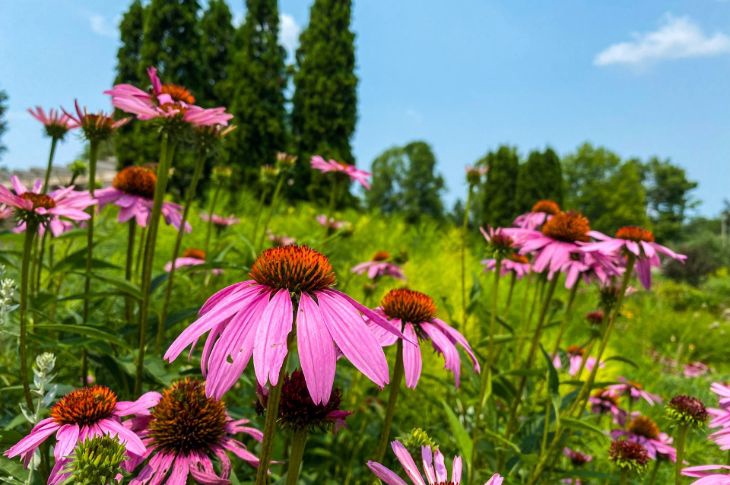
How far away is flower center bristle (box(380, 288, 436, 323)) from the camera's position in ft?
2.73

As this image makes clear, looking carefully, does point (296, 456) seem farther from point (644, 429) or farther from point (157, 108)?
point (644, 429)

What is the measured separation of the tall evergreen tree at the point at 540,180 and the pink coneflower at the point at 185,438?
29.1 feet

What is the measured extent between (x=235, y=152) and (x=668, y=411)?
855cm

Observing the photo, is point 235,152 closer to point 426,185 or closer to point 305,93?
point 305,93

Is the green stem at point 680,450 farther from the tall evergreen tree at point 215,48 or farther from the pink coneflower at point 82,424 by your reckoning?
the tall evergreen tree at point 215,48

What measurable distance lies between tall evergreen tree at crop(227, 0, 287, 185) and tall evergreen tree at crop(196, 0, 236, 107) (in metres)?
0.48

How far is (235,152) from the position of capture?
879 cm

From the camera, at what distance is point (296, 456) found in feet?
2.06

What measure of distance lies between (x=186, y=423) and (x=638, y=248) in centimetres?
99

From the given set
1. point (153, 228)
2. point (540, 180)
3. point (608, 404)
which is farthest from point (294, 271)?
point (540, 180)

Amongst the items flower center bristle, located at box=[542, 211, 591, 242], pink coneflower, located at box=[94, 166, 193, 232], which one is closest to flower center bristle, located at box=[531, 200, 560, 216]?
flower center bristle, located at box=[542, 211, 591, 242]

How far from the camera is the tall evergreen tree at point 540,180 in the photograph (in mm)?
9094

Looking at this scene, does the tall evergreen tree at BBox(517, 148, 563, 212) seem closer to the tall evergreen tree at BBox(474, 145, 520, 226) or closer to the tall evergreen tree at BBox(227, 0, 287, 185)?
the tall evergreen tree at BBox(474, 145, 520, 226)

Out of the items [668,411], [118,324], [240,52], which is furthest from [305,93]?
[668,411]
